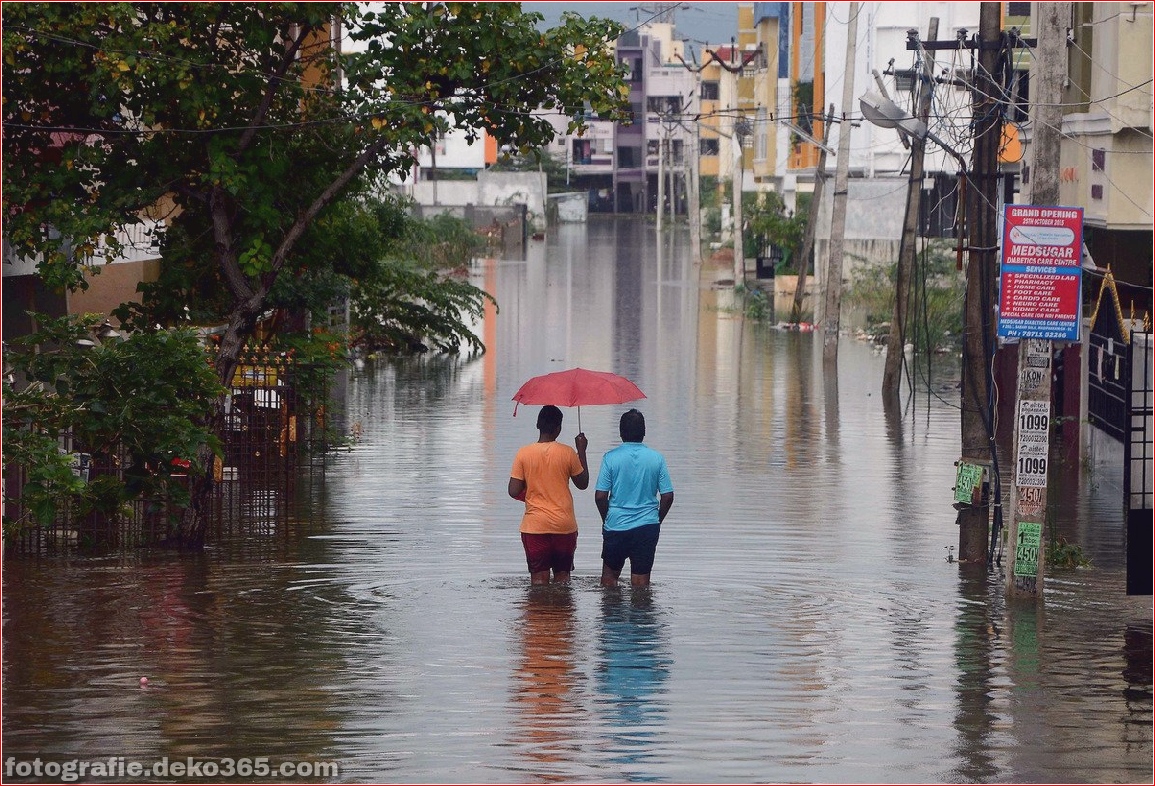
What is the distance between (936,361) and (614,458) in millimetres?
21566

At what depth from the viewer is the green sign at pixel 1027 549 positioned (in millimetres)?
13094

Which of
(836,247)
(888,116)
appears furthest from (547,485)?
(836,247)

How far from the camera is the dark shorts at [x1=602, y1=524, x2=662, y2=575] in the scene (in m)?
12.8

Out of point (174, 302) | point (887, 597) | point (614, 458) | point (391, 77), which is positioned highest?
point (391, 77)

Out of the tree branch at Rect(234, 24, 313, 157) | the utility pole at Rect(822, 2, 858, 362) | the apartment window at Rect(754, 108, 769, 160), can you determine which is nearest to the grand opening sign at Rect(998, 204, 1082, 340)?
the tree branch at Rect(234, 24, 313, 157)

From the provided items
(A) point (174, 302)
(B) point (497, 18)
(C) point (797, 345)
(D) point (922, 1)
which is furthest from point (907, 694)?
(D) point (922, 1)

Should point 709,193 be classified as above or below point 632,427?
above

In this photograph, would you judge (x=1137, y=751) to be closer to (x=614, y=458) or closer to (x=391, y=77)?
(x=614, y=458)

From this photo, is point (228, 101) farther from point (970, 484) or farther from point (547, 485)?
point (970, 484)

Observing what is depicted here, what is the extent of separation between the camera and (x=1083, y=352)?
21.5 m

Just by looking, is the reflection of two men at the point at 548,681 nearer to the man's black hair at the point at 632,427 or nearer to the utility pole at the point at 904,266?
the man's black hair at the point at 632,427

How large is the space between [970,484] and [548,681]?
5782 mm

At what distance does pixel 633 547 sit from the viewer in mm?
12875

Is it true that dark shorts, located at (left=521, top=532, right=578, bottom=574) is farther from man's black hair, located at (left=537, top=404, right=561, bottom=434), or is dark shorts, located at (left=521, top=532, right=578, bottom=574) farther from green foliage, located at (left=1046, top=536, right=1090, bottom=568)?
green foliage, located at (left=1046, top=536, right=1090, bottom=568)
